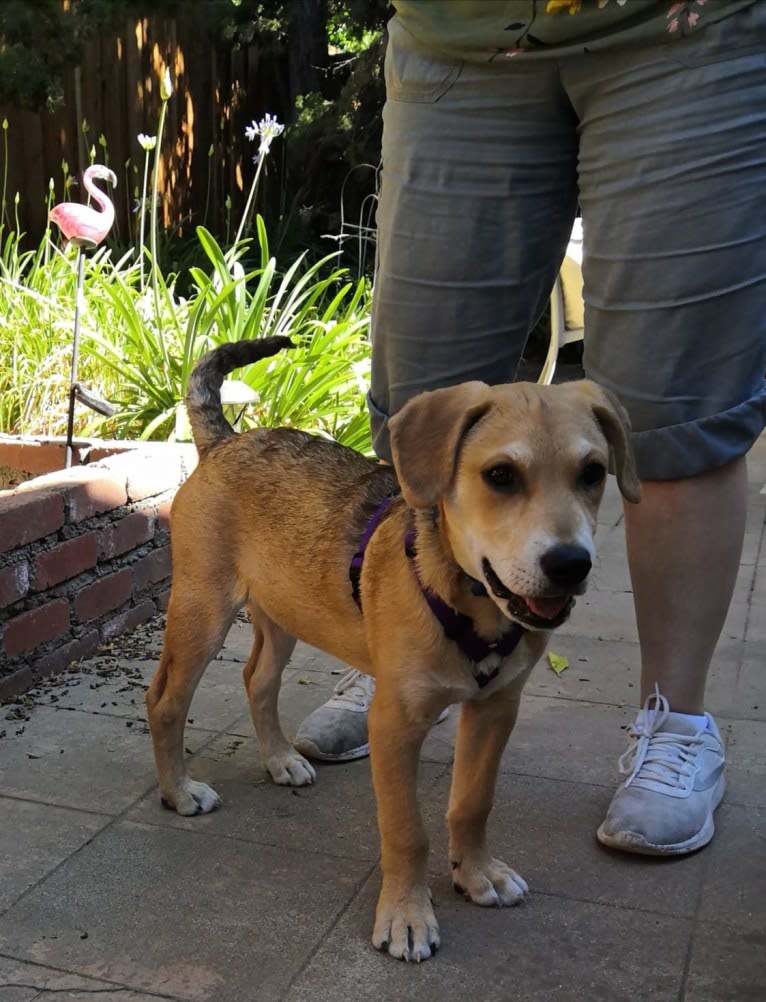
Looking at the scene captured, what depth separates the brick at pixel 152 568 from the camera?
13.6 feet

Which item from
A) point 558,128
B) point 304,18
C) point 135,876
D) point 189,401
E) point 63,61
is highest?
point 304,18

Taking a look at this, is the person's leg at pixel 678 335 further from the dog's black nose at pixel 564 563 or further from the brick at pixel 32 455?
the brick at pixel 32 455

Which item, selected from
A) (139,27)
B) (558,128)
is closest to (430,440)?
(558,128)

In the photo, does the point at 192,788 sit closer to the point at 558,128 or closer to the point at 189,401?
the point at 189,401

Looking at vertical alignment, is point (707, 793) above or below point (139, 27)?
below

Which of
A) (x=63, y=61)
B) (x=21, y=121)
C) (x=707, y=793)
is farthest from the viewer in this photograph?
(x=21, y=121)

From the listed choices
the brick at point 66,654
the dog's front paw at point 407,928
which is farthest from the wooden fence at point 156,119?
the dog's front paw at point 407,928

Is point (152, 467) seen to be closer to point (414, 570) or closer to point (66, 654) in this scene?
point (66, 654)

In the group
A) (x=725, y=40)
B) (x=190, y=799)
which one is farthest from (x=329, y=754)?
(x=725, y=40)

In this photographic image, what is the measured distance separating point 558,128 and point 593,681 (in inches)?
68.5

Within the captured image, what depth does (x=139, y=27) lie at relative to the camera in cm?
931

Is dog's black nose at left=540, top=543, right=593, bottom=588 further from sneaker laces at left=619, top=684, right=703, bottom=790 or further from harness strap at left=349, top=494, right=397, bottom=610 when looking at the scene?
sneaker laces at left=619, top=684, right=703, bottom=790

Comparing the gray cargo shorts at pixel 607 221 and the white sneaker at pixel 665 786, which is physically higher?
the gray cargo shorts at pixel 607 221

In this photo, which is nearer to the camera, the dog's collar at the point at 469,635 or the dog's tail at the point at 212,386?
the dog's collar at the point at 469,635
